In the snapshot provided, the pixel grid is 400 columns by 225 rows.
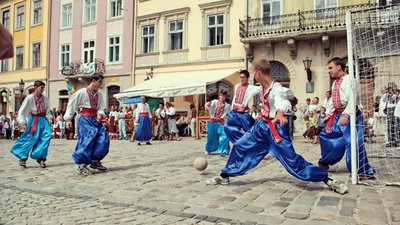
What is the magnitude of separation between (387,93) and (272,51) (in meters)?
8.77

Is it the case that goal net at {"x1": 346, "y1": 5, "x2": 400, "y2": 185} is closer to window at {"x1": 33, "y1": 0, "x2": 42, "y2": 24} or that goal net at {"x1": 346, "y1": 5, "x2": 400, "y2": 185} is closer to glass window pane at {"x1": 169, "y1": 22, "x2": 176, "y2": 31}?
glass window pane at {"x1": 169, "y1": 22, "x2": 176, "y2": 31}

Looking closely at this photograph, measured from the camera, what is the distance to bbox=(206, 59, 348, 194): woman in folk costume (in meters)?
5.05

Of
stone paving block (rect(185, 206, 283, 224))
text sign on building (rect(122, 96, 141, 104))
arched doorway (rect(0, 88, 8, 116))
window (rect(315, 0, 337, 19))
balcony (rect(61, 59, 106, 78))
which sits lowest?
stone paving block (rect(185, 206, 283, 224))

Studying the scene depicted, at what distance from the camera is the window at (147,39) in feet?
82.5

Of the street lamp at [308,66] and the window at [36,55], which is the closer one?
the street lamp at [308,66]

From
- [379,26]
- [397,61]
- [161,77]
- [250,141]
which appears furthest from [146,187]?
[161,77]

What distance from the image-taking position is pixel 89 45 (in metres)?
28.1

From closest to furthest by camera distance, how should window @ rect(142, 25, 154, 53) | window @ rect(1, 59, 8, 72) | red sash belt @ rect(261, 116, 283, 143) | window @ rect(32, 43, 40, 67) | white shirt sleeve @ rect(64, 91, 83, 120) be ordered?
red sash belt @ rect(261, 116, 283, 143)
white shirt sleeve @ rect(64, 91, 83, 120)
window @ rect(142, 25, 154, 53)
window @ rect(32, 43, 40, 67)
window @ rect(1, 59, 8, 72)

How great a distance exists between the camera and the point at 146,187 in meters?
5.71

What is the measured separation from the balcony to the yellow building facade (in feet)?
11.0

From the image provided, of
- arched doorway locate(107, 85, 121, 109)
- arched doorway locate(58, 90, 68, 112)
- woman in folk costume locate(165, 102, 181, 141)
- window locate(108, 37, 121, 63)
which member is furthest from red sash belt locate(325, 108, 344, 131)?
arched doorway locate(58, 90, 68, 112)

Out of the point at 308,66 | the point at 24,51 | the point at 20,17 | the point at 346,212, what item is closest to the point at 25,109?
the point at 346,212

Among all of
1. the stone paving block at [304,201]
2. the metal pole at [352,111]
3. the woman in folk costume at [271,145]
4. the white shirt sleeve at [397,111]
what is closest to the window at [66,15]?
the white shirt sleeve at [397,111]

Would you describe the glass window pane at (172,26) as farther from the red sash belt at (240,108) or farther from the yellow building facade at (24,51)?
the red sash belt at (240,108)
